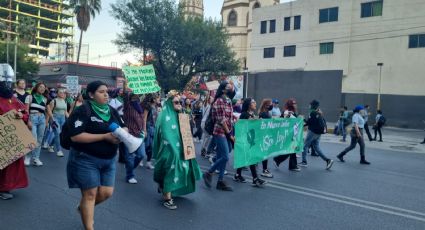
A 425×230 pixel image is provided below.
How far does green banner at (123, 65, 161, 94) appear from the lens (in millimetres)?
9891

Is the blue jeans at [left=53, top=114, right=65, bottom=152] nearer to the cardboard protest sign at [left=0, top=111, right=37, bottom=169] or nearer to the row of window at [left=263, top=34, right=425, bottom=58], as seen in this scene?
the cardboard protest sign at [left=0, top=111, right=37, bottom=169]

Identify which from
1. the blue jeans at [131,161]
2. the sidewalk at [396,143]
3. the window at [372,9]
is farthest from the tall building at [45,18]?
the blue jeans at [131,161]

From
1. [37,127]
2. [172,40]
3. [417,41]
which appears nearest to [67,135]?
[37,127]

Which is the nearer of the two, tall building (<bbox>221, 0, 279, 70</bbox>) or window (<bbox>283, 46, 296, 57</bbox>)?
window (<bbox>283, 46, 296, 57</bbox>)

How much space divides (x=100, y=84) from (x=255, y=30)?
4139 centimetres

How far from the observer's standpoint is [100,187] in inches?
161

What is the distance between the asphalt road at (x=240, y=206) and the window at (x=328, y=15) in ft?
105

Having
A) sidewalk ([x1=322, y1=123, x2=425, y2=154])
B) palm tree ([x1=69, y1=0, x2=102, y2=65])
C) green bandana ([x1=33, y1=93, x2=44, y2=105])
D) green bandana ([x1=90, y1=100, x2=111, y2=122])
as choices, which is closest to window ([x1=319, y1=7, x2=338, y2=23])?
sidewalk ([x1=322, y1=123, x2=425, y2=154])

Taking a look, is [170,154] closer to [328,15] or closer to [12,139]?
[12,139]

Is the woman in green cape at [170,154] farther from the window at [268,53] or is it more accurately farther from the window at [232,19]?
the window at [232,19]

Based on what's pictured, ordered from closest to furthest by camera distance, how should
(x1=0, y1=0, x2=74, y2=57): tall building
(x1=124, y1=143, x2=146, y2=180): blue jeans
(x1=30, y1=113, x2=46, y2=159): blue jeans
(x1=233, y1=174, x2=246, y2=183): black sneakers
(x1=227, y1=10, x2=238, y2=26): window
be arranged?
(x1=124, y1=143, x2=146, y2=180): blue jeans, (x1=233, y1=174, x2=246, y2=183): black sneakers, (x1=30, y1=113, x2=46, y2=159): blue jeans, (x1=227, y1=10, x2=238, y2=26): window, (x1=0, y1=0, x2=74, y2=57): tall building

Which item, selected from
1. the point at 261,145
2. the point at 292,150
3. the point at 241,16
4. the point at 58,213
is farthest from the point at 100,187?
the point at 241,16

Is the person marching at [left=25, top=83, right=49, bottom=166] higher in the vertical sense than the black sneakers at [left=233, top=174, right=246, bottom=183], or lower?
higher

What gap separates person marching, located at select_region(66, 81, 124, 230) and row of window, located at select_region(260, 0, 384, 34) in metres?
Result: 35.7
